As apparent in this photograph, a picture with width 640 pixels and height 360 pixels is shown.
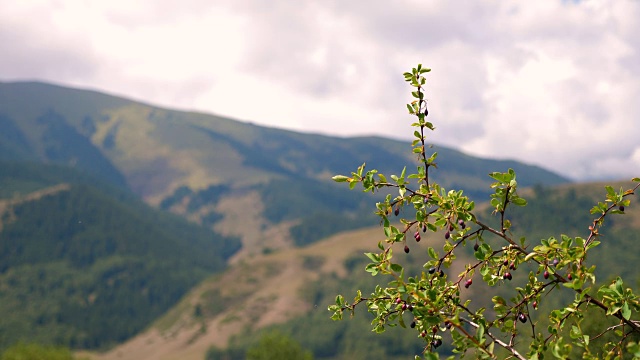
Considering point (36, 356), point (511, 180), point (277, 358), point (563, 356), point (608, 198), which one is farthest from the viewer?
point (277, 358)

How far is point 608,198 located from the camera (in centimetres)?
1023

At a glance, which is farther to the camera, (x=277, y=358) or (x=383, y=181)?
(x=277, y=358)

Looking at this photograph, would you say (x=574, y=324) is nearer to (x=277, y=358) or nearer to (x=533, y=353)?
(x=533, y=353)

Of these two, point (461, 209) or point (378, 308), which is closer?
point (461, 209)

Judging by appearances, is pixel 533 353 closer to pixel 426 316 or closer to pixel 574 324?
pixel 574 324

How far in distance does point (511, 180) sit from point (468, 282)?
159 centimetres

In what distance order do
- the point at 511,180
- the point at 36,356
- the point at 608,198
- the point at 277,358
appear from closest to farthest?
the point at 511,180 → the point at 608,198 → the point at 36,356 → the point at 277,358

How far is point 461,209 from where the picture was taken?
9688mm

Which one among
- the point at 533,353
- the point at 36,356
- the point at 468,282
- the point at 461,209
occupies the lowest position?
the point at 36,356

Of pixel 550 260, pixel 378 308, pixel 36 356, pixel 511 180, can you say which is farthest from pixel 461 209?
pixel 36 356

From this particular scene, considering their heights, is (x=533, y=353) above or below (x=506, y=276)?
below

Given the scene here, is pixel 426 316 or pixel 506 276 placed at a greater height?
pixel 506 276

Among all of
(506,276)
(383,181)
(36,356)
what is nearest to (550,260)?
(506,276)

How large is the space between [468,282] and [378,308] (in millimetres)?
1752
